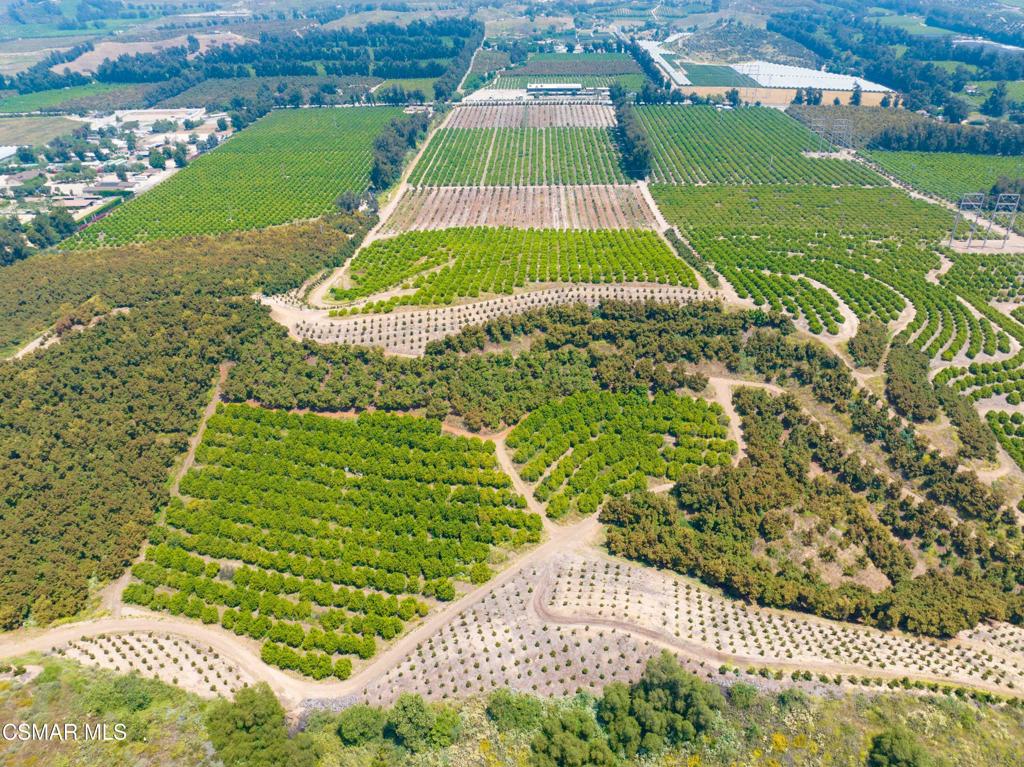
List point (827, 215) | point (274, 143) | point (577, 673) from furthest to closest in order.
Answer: point (274, 143) < point (827, 215) < point (577, 673)

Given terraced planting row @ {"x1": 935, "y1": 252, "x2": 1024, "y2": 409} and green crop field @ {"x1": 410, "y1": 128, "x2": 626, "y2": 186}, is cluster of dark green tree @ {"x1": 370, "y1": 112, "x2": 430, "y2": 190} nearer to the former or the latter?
green crop field @ {"x1": 410, "y1": 128, "x2": 626, "y2": 186}

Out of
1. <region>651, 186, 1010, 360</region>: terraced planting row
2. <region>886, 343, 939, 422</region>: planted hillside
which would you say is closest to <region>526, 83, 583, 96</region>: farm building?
<region>651, 186, 1010, 360</region>: terraced planting row

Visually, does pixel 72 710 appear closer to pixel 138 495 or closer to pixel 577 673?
pixel 138 495

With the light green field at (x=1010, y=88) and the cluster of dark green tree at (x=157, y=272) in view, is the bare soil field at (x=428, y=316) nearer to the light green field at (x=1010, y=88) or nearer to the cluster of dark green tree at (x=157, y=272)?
the cluster of dark green tree at (x=157, y=272)

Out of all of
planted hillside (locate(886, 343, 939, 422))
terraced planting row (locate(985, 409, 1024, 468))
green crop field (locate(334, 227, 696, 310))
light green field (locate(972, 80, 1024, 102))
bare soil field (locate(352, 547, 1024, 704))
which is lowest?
bare soil field (locate(352, 547, 1024, 704))

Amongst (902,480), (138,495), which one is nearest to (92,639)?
(138,495)

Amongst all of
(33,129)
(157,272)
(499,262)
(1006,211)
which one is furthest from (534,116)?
(33,129)
